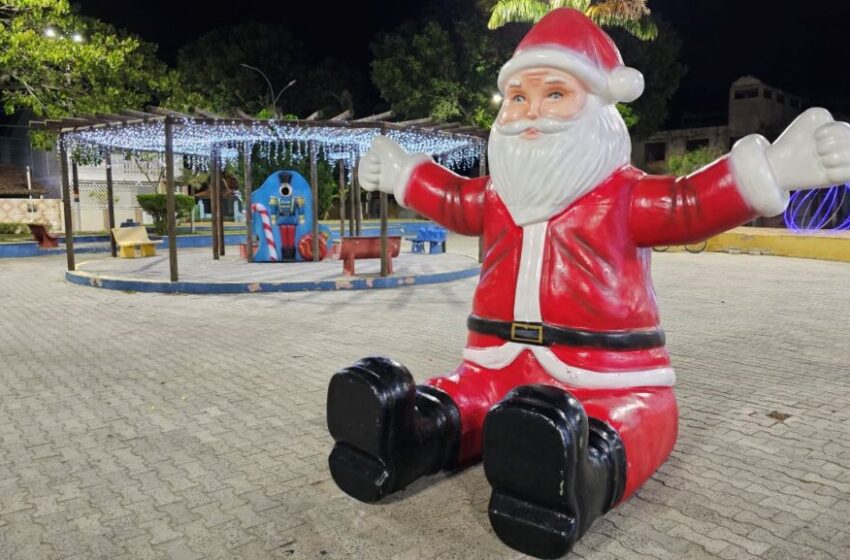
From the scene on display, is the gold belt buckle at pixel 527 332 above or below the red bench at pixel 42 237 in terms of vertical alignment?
above

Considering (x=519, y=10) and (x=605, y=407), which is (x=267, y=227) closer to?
(x=519, y=10)

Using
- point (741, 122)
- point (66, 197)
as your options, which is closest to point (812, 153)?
point (66, 197)

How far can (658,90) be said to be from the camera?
84.2ft

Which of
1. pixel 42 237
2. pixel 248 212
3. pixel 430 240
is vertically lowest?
pixel 42 237

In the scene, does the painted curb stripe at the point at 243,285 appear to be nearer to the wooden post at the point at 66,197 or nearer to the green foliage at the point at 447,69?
the wooden post at the point at 66,197

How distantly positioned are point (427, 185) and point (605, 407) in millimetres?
1402

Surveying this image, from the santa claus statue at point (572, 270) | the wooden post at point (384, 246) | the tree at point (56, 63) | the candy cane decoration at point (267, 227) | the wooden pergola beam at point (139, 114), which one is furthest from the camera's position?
the tree at point (56, 63)

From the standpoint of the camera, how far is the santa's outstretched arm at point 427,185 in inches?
126

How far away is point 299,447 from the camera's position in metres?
3.47

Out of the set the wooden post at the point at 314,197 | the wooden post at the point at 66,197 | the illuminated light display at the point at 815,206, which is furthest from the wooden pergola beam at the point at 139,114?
the illuminated light display at the point at 815,206

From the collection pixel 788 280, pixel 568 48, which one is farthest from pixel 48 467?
pixel 788 280

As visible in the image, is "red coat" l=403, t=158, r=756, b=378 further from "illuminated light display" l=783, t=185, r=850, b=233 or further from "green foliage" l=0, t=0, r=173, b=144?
"illuminated light display" l=783, t=185, r=850, b=233

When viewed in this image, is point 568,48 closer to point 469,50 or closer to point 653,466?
point 653,466

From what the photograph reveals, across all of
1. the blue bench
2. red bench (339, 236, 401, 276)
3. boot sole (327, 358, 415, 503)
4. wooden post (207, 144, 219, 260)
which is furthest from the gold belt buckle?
the blue bench
